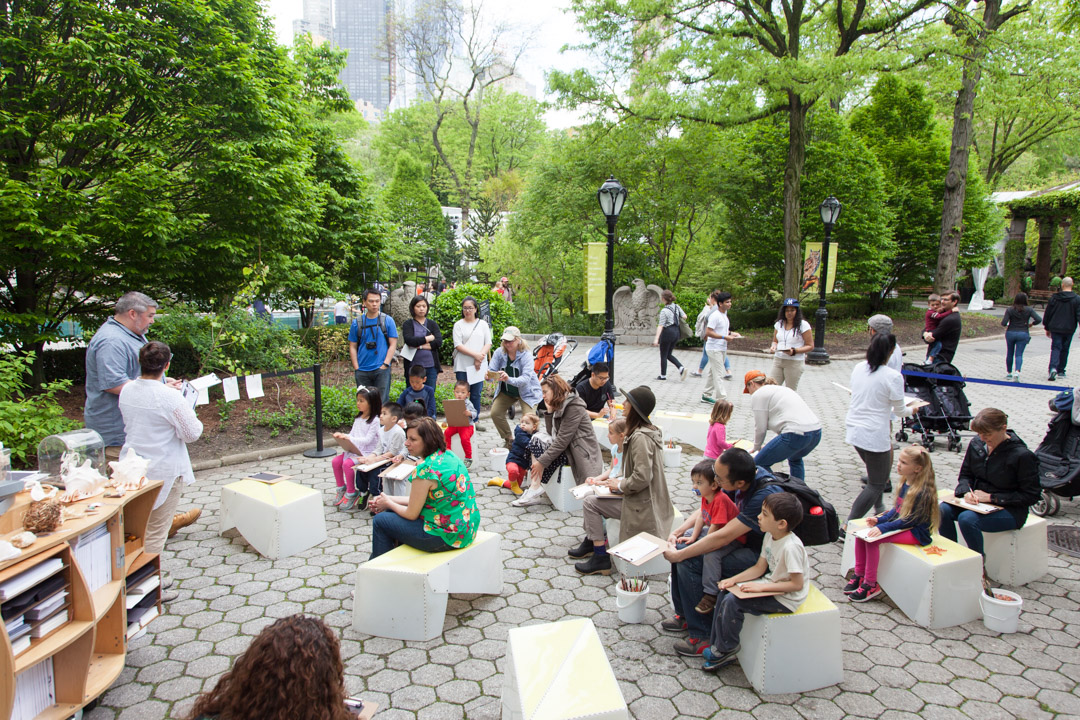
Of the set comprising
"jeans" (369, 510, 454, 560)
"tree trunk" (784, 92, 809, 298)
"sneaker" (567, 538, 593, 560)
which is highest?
"tree trunk" (784, 92, 809, 298)

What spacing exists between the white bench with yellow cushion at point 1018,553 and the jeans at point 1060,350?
9551 millimetres

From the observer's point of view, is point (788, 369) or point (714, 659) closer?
point (714, 659)

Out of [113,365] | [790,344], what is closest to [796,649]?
[113,365]

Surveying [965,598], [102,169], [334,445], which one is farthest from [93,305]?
[965,598]

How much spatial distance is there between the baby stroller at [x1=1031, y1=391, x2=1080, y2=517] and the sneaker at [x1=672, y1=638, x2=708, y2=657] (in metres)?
4.09

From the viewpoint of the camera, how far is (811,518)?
3.90 metres

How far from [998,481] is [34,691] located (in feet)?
20.2

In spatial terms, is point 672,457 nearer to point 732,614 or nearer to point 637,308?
point 732,614

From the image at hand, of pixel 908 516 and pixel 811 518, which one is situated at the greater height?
pixel 811 518

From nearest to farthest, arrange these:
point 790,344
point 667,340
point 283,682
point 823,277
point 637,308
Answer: point 283,682 < point 790,344 < point 667,340 < point 823,277 < point 637,308

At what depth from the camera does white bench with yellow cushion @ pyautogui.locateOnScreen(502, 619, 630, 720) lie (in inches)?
115

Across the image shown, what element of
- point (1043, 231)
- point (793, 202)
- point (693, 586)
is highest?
point (1043, 231)

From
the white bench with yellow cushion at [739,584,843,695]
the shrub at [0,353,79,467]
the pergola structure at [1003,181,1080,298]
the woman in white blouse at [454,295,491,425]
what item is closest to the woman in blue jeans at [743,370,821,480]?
the white bench with yellow cushion at [739,584,843,695]

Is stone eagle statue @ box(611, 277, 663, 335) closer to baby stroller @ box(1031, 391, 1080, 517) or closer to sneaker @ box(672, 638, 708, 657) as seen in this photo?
baby stroller @ box(1031, 391, 1080, 517)
